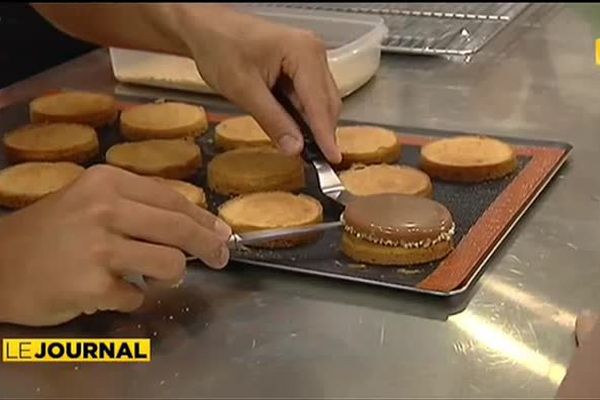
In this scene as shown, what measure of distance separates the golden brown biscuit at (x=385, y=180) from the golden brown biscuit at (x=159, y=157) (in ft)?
0.48

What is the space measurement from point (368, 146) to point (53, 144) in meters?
0.31

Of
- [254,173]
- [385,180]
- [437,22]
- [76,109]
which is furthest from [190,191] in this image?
[437,22]

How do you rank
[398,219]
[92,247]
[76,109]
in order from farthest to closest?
[76,109], [398,219], [92,247]

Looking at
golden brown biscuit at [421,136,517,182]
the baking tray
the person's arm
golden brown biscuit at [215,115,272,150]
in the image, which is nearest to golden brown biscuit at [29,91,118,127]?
the baking tray

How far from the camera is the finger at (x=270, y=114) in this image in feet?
3.21

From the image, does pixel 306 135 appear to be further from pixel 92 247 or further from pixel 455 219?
pixel 92 247

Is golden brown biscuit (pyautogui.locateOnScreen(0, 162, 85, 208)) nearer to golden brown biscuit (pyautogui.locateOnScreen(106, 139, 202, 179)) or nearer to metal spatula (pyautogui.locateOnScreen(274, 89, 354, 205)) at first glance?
golden brown biscuit (pyautogui.locateOnScreen(106, 139, 202, 179))

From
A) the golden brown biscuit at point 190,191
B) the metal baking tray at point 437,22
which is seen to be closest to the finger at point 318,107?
the golden brown biscuit at point 190,191

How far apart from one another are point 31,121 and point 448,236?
54cm

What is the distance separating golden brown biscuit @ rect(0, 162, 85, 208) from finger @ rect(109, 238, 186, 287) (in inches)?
8.9

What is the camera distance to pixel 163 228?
2.62 feet

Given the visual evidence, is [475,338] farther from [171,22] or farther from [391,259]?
[171,22]

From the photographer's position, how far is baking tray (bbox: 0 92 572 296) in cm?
86

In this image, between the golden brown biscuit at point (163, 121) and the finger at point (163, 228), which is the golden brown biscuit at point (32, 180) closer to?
the golden brown biscuit at point (163, 121)
